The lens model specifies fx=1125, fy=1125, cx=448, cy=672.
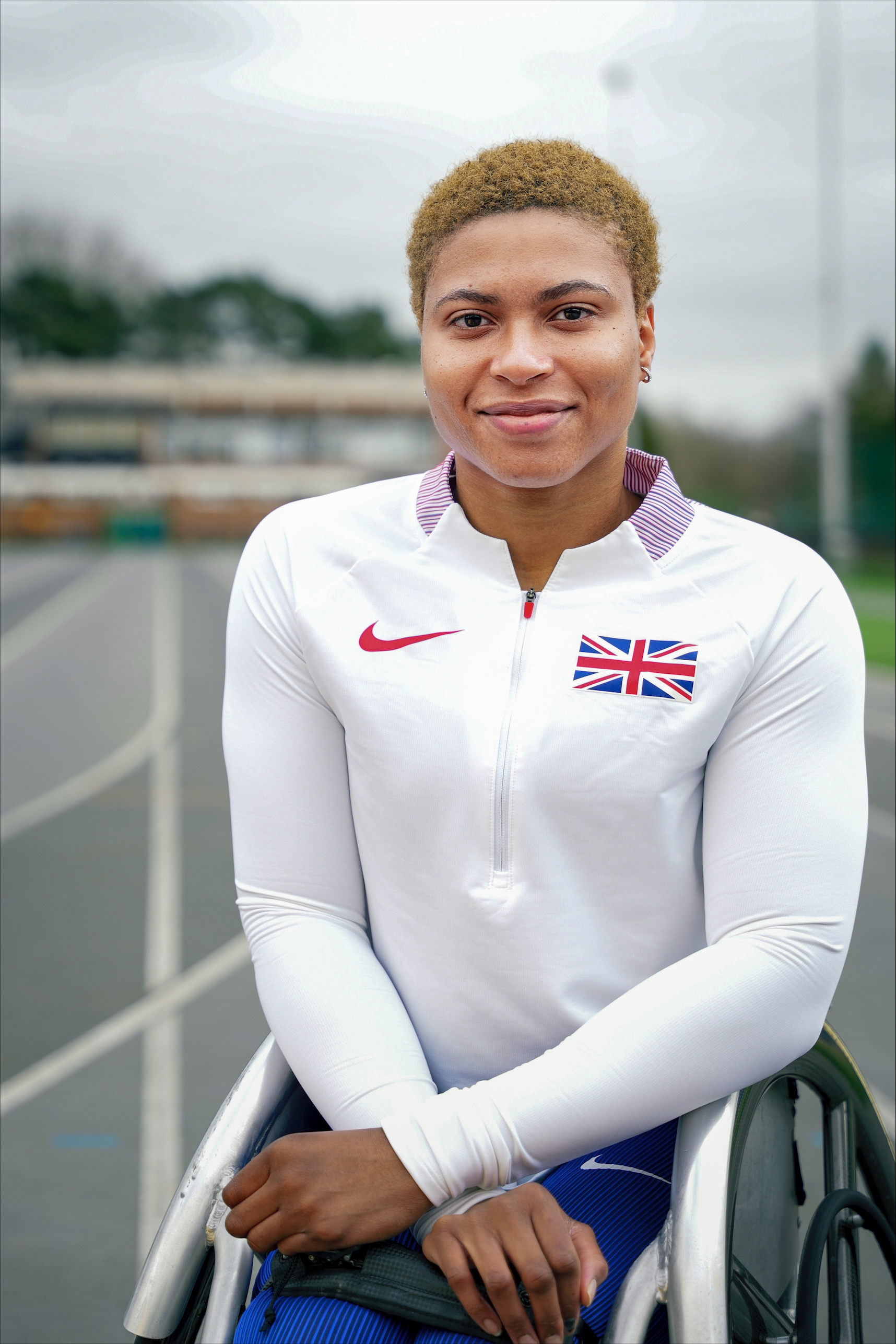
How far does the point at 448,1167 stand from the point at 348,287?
2.46m

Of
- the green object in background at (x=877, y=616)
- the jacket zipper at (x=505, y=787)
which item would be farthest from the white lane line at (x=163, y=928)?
the green object in background at (x=877, y=616)

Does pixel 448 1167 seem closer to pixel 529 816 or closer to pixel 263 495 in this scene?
pixel 529 816

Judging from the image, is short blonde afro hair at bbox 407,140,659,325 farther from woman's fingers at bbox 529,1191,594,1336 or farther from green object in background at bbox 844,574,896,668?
green object in background at bbox 844,574,896,668

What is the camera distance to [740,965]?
924 millimetres

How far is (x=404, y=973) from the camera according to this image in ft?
3.50

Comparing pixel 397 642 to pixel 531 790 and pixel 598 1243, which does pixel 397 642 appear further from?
pixel 598 1243

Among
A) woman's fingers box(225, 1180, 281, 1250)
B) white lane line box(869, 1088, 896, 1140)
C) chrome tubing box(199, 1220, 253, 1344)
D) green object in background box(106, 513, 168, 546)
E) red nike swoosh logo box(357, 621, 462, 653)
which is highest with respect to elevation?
red nike swoosh logo box(357, 621, 462, 653)

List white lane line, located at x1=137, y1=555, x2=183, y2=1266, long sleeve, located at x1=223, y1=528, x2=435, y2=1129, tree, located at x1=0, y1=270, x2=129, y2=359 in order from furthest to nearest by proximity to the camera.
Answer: tree, located at x1=0, y1=270, x2=129, y2=359 < white lane line, located at x1=137, y1=555, x2=183, y2=1266 < long sleeve, located at x1=223, y1=528, x2=435, y2=1129

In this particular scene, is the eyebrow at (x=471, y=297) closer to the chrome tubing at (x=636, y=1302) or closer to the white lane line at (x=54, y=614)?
the chrome tubing at (x=636, y=1302)

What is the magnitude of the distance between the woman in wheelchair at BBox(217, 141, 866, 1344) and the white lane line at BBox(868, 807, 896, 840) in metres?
1.51

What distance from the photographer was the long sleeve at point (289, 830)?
3.36 feet

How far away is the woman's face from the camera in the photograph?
97 cm

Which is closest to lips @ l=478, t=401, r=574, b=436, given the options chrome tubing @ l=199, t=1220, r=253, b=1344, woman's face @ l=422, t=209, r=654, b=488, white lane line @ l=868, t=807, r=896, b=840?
woman's face @ l=422, t=209, r=654, b=488

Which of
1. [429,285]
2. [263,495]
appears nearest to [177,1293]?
[429,285]
